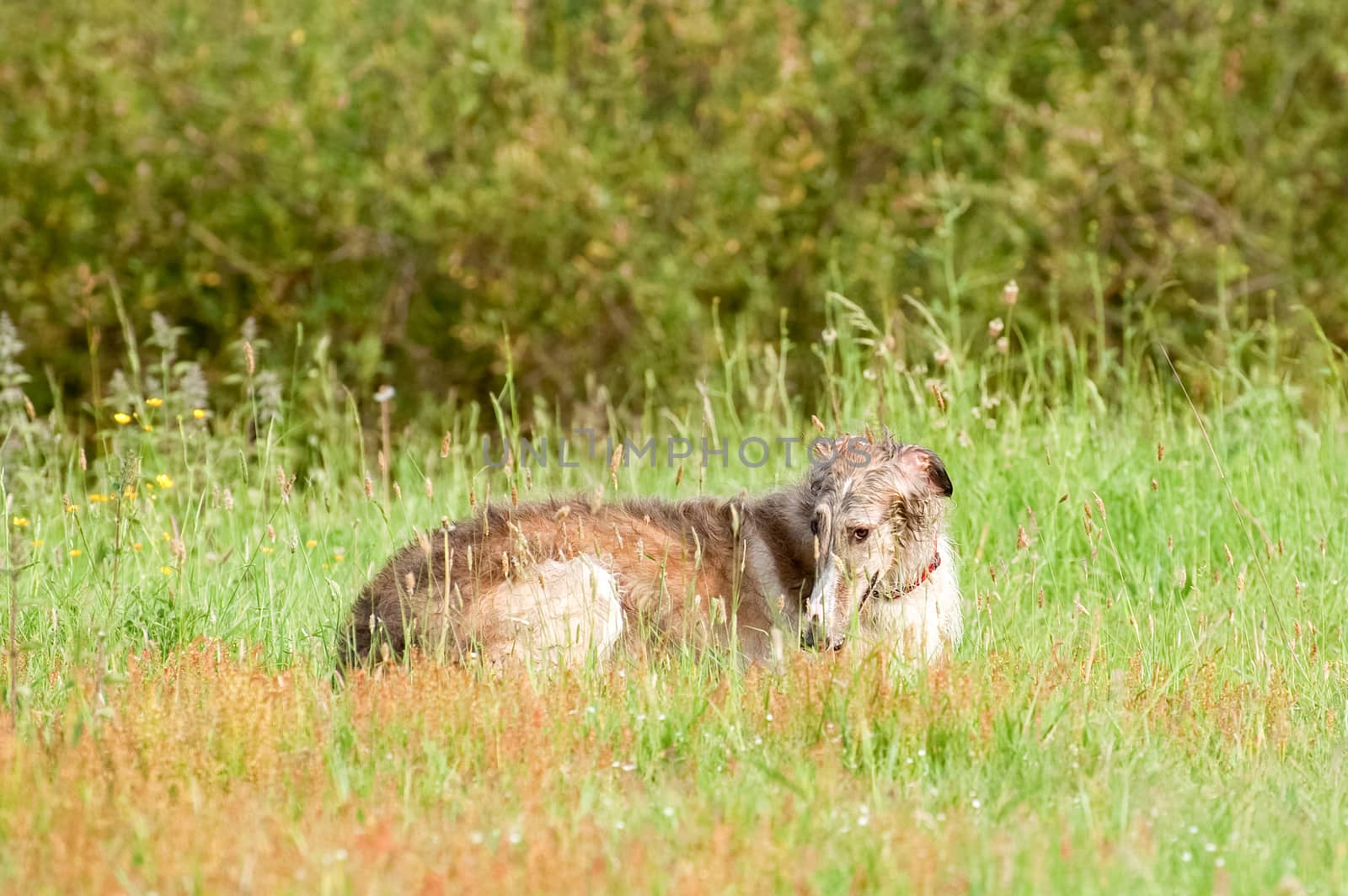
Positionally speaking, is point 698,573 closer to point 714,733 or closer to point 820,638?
point 820,638

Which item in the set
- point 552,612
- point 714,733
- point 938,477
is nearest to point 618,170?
point 938,477

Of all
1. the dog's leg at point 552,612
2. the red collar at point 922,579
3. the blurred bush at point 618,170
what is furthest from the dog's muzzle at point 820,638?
the blurred bush at point 618,170

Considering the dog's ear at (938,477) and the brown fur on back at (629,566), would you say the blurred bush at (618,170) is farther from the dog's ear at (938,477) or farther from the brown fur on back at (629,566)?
the dog's ear at (938,477)

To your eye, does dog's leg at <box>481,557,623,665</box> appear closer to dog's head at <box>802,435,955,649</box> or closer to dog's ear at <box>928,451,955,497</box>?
dog's head at <box>802,435,955,649</box>

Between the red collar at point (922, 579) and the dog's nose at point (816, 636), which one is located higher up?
the red collar at point (922, 579)

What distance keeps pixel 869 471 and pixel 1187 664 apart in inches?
53.5

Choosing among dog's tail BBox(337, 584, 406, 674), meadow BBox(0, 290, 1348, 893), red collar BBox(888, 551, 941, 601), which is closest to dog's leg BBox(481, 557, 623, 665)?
dog's tail BBox(337, 584, 406, 674)

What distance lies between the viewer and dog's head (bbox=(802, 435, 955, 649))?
18.4 ft

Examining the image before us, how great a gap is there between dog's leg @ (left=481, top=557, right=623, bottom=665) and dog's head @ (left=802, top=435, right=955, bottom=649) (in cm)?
77

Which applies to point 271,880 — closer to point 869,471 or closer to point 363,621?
point 363,621

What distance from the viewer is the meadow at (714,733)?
3.59 meters

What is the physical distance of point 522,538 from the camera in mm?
5016

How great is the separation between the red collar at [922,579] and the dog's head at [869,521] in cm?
2

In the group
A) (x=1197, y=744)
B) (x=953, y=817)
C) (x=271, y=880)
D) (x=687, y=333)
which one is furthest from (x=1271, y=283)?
(x=271, y=880)
